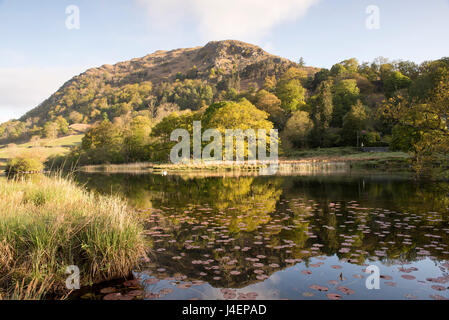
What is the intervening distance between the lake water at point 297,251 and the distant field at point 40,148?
25.6 feet

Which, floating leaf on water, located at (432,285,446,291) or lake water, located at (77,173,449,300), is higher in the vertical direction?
floating leaf on water, located at (432,285,446,291)

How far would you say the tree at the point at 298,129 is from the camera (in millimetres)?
60938

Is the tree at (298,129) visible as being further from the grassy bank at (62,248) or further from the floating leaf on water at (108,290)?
the floating leaf on water at (108,290)

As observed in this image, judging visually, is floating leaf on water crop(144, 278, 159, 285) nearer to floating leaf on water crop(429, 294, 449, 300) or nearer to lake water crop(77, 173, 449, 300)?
lake water crop(77, 173, 449, 300)

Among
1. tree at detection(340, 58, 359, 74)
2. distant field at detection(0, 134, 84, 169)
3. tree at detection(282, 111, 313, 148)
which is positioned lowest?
distant field at detection(0, 134, 84, 169)

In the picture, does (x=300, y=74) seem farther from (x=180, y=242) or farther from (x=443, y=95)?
(x=180, y=242)

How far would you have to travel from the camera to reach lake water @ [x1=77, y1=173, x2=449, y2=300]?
459 centimetres

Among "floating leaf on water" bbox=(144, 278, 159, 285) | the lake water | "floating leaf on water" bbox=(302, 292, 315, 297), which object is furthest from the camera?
"floating leaf on water" bbox=(144, 278, 159, 285)

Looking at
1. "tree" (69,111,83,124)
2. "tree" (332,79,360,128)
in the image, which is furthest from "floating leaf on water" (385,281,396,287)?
"tree" (69,111,83,124)

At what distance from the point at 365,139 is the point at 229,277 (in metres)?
60.5

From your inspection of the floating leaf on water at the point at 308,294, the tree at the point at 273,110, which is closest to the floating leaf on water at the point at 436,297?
the floating leaf on water at the point at 308,294

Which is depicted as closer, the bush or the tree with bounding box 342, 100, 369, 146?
the bush

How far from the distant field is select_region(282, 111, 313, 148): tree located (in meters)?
43.1

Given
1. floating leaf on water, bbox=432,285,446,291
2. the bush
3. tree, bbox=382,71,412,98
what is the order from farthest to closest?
1. tree, bbox=382,71,412,98
2. the bush
3. floating leaf on water, bbox=432,285,446,291
